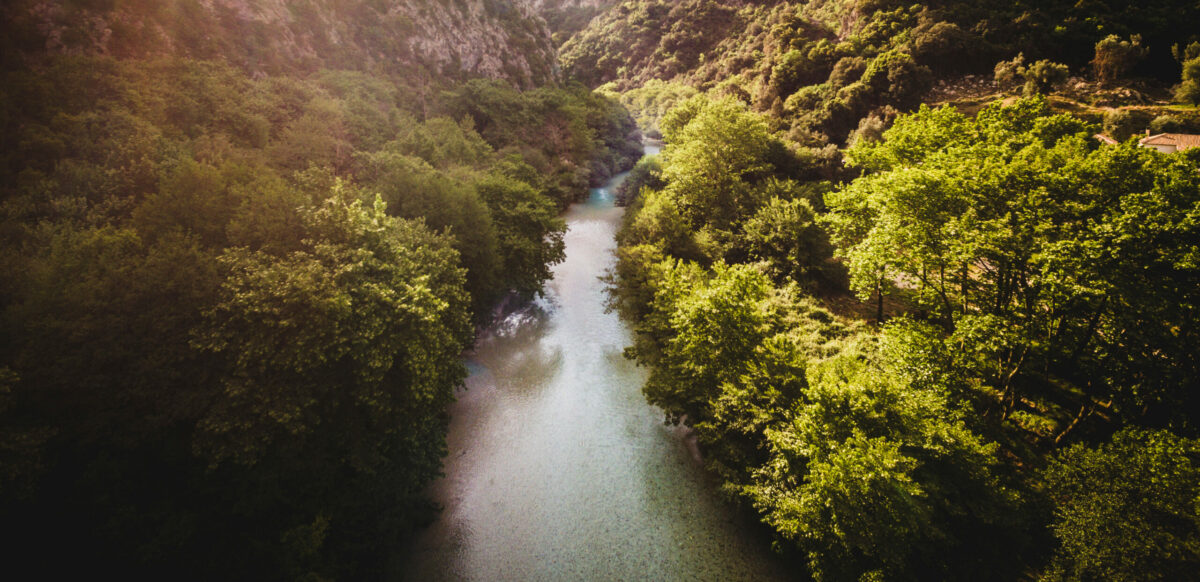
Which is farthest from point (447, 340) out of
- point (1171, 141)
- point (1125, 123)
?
point (1125, 123)

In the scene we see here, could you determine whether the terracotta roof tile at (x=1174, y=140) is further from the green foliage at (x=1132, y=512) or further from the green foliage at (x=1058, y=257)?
the green foliage at (x=1132, y=512)

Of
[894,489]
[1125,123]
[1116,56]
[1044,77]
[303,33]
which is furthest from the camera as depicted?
[303,33]

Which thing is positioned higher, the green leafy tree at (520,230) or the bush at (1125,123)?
the green leafy tree at (520,230)

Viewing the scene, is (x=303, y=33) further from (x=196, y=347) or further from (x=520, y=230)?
(x=196, y=347)

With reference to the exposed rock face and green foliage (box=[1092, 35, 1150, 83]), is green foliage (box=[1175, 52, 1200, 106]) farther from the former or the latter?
the exposed rock face

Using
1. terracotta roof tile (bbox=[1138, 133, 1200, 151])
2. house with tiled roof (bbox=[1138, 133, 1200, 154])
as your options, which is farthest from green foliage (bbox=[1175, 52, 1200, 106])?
house with tiled roof (bbox=[1138, 133, 1200, 154])

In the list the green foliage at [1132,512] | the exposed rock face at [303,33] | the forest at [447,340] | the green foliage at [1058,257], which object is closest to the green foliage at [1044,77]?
the forest at [447,340]
